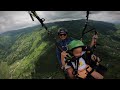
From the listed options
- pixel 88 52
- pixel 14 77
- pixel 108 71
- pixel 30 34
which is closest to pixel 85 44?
pixel 88 52

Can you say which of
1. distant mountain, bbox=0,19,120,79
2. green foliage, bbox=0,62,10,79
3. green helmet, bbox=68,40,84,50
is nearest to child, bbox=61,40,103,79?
green helmet, bbox=68,40,84,50

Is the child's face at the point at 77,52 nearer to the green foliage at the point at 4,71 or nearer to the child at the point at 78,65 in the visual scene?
the child at the point at 78,65

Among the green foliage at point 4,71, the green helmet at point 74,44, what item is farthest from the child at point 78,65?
the green foliage at point 4,71

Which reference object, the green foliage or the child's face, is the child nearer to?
the child's face

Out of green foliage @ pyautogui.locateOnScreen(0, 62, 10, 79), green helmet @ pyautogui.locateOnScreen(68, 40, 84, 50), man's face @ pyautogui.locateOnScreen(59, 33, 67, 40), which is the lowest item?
green foliage @ pyautogui.locateOnScreen(0, 62, 10, 79)
